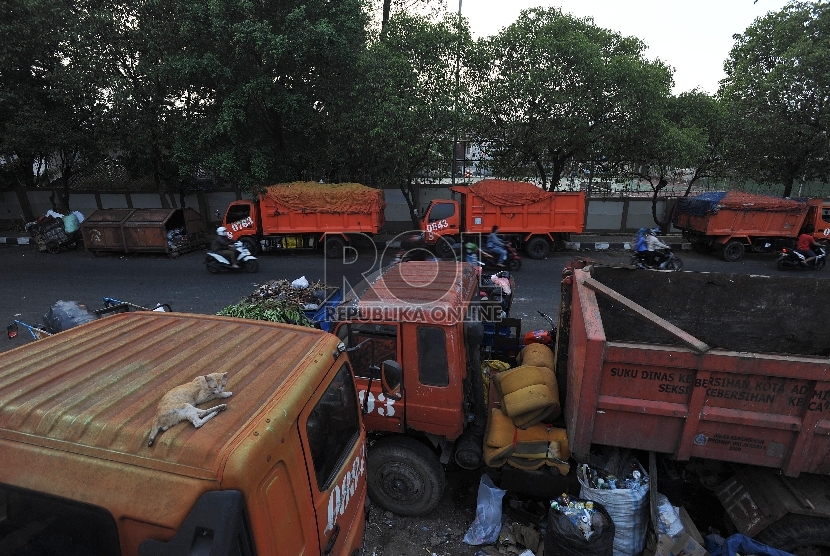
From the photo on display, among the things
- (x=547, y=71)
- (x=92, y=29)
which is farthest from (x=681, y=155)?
(x=92, y=29)

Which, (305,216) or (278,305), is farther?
(305,216)

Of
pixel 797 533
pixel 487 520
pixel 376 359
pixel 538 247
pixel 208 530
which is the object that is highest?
pixel 208 530

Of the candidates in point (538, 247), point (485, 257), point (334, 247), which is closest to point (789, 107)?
point (538, 247)

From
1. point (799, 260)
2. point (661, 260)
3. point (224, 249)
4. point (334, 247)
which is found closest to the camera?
point (661, 260)

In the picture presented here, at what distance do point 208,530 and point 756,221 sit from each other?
16.0 metres

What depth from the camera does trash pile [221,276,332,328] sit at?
19.9 ft

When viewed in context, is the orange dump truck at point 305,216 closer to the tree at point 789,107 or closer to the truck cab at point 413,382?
the truck cab at point 413,382

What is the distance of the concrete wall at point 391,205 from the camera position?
17.3 m

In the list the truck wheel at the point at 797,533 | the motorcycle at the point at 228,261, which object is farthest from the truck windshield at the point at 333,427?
the motorcycle at the point at 228,261

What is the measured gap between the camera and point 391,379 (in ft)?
10.9

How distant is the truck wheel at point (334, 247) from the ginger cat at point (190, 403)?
40.1 ft

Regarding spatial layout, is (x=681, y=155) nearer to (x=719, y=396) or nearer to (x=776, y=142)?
(x=776, y=142)

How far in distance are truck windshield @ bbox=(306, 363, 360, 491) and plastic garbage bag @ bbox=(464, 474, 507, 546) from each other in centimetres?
150

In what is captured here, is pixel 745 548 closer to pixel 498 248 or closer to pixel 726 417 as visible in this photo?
pixel 726 417
